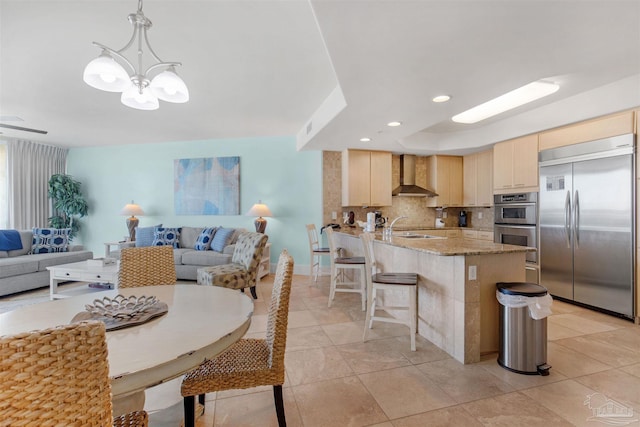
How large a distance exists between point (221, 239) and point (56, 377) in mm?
4645

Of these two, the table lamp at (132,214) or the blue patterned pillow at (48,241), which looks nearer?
the blue patterned pillow at (48,241)

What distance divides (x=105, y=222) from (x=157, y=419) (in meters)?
6.01

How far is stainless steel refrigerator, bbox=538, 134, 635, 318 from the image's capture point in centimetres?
318

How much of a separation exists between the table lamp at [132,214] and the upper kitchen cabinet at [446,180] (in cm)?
588

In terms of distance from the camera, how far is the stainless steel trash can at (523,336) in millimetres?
2207

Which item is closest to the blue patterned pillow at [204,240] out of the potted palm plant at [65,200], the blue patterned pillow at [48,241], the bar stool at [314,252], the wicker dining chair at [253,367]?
the bar stool at [314,252]

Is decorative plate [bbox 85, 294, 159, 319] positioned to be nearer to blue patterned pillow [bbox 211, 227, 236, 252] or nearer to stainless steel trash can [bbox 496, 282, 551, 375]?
stainless steel trash can [bbox 496, 282, 551, 375]

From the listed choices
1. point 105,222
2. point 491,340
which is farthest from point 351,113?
point 105,222

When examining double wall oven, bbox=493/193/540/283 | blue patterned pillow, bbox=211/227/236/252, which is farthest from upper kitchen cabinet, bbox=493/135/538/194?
blue patterned pillow, bbox=211/227/236/252

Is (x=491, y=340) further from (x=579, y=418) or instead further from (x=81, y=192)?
(x=81, y=192)

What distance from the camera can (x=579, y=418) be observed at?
5.62 ft

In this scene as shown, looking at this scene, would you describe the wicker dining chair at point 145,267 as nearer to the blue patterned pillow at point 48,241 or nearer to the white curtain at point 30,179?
the blue patterned pillow at point 48,241

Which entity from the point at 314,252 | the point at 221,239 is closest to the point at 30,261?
the point at 221,239

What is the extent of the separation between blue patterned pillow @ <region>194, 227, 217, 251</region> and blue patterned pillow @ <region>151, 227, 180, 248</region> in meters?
0.42
